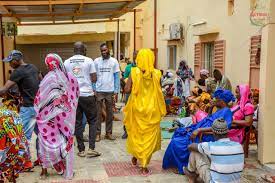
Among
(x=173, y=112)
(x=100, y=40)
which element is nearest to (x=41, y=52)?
(x=100, y=40)

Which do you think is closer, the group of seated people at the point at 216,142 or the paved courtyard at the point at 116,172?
the group of seated people at the point at 216,142

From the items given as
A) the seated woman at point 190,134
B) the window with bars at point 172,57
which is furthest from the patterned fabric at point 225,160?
the window with bars at point 172,57

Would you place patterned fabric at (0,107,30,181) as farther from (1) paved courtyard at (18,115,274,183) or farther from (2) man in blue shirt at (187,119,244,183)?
(2) man in blue shirt at (187,119,244,183)

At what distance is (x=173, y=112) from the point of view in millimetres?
11531

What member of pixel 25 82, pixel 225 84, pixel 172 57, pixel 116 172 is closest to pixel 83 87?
pixel 25 82

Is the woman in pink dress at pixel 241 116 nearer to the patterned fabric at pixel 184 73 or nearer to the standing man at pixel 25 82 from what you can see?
the standing man at pixel 25 82

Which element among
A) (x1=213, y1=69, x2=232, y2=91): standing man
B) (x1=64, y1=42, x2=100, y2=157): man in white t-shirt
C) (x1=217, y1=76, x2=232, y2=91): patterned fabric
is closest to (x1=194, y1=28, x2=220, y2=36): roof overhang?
(x1=213, y1=69, x2=232, y2=91): standing man

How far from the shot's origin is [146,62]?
5883mm

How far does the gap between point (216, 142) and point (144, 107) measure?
1643 millimetres

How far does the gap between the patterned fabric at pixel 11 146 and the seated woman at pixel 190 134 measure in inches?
85.1

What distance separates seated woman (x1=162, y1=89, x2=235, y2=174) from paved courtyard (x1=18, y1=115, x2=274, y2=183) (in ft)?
0.56

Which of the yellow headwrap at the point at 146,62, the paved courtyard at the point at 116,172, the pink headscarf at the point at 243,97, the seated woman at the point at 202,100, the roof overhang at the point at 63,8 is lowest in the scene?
the paved courtyard at the point at 116,172

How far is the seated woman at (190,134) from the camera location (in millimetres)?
5402

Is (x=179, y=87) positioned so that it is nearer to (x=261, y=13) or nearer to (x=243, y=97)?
(x=243, y=97)
